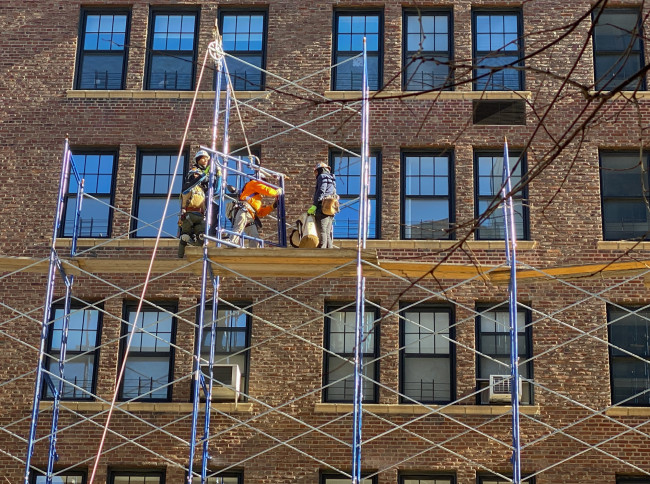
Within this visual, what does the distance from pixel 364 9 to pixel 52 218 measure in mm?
7481

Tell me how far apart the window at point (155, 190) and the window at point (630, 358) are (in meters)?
8.40

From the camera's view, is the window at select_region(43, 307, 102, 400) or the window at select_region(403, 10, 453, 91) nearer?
the window at select_region(43, 307, 102, 400)

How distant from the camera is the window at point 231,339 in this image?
64.0 feet

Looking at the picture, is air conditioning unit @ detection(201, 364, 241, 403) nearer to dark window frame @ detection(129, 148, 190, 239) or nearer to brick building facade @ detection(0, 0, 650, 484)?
brick building facade @ detection(0, 0, 650, 484)

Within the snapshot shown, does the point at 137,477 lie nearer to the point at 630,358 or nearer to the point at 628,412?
the point at 628,412

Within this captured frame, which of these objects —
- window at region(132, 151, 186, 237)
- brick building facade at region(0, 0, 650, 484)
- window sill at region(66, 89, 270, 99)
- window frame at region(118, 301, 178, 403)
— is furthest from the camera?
window sill at region(66, 89, 270, 99)

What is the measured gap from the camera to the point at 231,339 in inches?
776

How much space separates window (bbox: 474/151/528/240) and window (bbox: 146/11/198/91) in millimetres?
5943

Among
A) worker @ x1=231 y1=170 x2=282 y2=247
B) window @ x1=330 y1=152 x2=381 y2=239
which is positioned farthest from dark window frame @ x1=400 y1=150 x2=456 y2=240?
worker @ x1=231 y1=170 x2=282 y2=247

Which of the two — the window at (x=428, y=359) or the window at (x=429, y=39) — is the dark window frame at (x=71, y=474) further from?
the window at (x=429, y=39)

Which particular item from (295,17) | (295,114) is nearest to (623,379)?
(295,114)

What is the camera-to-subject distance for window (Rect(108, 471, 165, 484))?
62.0 ft

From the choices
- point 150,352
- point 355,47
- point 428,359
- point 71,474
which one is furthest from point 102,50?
point 428,359

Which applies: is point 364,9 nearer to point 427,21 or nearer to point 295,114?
point 427,21
